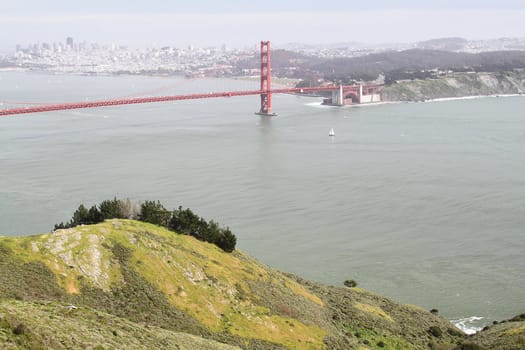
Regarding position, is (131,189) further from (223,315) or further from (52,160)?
(223,315)

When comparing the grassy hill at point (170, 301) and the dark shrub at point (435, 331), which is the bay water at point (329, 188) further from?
the grassy hill at point (170, 301)

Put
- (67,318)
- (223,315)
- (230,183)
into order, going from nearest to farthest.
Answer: (67,318), (223,315), (230,183)

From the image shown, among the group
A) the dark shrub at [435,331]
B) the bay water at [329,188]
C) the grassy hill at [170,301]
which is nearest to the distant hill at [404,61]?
the bay water at [329,188]

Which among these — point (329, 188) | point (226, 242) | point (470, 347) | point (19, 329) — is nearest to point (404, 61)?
point (329, 188)

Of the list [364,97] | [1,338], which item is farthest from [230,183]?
[364,97]

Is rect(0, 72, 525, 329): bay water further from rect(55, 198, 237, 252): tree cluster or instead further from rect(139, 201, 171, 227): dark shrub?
rect(139, 201, 171, 227): dark shrub

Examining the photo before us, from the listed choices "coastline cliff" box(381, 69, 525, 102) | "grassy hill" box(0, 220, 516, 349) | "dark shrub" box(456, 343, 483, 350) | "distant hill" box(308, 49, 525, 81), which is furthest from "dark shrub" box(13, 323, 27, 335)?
"distant hill" box(308, 49, 525, 81)
